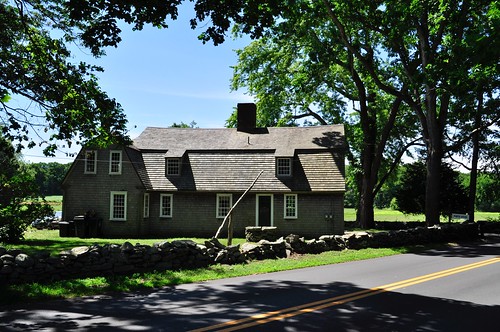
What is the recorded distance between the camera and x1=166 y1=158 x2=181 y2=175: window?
27734 mm

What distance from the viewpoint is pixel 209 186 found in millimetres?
26750

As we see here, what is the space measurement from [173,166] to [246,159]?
16.6 ft

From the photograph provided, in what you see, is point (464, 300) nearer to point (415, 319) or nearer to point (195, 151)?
point (415, 319)

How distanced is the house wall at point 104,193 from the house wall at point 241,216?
1545 mm

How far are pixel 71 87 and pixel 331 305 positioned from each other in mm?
11516

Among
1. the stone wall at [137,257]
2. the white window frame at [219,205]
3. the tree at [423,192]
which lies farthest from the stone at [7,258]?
the tree at [423,192]

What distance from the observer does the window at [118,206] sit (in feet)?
84.2

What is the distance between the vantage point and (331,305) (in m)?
8.13

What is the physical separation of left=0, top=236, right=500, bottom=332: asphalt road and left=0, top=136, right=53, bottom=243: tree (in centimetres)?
746

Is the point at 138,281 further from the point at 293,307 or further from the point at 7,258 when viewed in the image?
the point at 293,307

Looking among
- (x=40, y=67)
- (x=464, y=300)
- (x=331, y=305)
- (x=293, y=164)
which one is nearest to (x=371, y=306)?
(x=331, y=305)

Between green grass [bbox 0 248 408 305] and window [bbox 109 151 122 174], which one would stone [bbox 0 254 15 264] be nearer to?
green grass [bbox 0 248 408 305]

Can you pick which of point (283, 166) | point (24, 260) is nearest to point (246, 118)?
point (283, 166)

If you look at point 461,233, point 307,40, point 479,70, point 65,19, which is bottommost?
point 461,233
